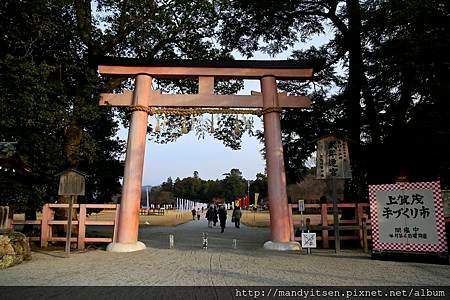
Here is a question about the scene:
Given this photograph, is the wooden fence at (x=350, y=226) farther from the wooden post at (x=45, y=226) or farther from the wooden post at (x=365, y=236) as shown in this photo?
the wooden post at (x=45, y=226)

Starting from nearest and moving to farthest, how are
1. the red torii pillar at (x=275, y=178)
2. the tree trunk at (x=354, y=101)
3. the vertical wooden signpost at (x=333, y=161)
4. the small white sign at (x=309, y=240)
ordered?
1. the small white sign at (x=309, y=240)
2. the vertical wooden signpost at (x=333, y=161)
3. the red torii pillar at (x=275, y=178)
4. the tree trunk at (x=354, y=101)

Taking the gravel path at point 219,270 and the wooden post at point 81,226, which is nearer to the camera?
the gravel path at point 219,270

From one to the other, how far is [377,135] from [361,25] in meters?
4.58

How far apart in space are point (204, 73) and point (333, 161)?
545 centimetres

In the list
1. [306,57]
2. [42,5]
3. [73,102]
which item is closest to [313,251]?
[306,57]

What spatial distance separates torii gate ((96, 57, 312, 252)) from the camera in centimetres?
1099

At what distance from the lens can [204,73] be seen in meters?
11.9

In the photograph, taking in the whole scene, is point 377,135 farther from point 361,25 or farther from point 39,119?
point 39,119

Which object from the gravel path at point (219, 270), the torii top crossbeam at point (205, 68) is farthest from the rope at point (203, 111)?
the gravel path at point (219, 270)

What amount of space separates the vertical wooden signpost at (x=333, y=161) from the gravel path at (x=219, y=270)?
2.37 meters

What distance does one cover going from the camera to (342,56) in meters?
14.8

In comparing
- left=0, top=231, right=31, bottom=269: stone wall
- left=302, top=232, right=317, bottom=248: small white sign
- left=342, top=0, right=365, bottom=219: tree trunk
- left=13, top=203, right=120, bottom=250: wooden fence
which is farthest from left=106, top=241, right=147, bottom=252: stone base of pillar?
left=342, top=0, right=365, bottom=219: tree trunk

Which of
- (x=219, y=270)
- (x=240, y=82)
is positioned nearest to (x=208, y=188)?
(x=240, y=82)

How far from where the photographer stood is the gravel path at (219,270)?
638cm
